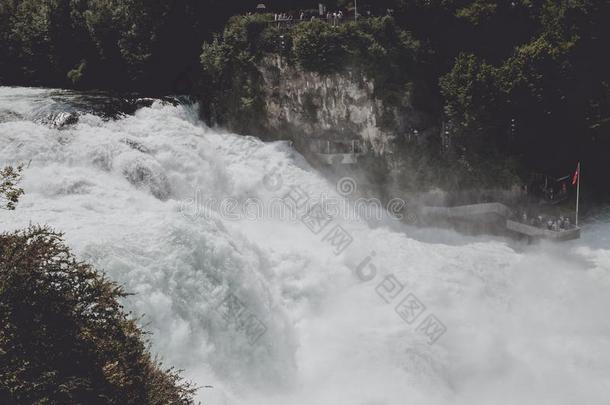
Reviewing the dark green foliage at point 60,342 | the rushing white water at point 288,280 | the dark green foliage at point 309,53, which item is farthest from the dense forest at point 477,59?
the dark green foliage at point 60,342

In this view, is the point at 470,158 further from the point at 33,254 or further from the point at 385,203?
the point at 33,254

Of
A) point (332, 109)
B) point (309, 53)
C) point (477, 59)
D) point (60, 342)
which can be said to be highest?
point (309, 53)

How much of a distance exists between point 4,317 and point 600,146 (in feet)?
86.2

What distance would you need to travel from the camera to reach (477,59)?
2716 centimetres

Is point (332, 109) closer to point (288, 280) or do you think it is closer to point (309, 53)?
point (309, 53)

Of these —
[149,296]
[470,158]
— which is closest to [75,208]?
[149,296]

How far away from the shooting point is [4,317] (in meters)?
10.1

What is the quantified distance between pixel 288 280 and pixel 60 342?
11838 millimetres

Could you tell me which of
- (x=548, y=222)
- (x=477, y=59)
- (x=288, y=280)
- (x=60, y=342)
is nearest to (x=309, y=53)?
(x=477, y=59)

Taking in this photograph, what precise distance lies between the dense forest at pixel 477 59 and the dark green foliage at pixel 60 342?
18.5m

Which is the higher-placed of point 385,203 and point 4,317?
point 4,317

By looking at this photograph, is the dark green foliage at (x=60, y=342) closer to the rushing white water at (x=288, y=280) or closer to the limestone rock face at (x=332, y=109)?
the rushing white water at (x=288, y=280)

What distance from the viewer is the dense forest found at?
26641 mm

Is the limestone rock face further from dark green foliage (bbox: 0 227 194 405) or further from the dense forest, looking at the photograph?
dark green foliage (bbox: 0 227 194 405)
